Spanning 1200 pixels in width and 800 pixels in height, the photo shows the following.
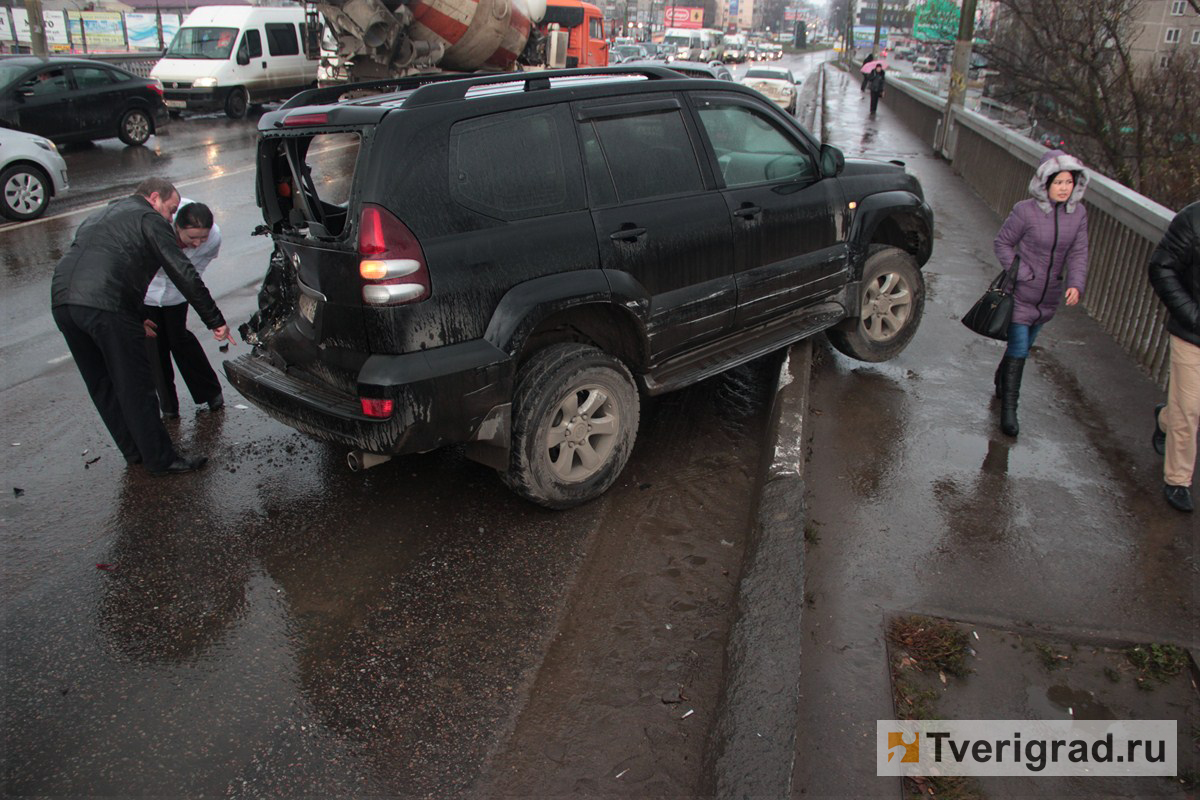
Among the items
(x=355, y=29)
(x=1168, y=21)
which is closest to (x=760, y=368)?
(x=355, y=29)

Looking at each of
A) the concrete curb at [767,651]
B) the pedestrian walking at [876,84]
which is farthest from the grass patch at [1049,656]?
the pedestrian walking at [876,84]

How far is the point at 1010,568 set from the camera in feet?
12.8

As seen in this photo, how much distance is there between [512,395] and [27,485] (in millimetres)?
2793

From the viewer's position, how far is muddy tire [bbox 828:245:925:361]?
5902 millimetres

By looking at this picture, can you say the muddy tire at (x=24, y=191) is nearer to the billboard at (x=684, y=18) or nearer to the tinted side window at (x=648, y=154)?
the tinted side window at (x=648, y=154)

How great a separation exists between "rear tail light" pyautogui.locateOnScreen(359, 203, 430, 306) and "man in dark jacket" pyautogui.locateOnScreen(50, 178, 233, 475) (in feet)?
5.01

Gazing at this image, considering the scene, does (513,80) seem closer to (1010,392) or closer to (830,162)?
(830,162)

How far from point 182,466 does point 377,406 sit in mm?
1813

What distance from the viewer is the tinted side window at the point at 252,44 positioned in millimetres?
22562

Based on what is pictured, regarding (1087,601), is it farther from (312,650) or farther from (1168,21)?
(1168,21)

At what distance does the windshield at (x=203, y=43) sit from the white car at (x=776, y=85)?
46.7 feet

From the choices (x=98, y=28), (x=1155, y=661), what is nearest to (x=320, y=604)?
→ (x=1155, y=661)

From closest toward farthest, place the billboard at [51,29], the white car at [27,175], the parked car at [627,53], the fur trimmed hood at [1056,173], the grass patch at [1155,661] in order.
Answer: the grass patch at [1155,661] < the fur trimmed hood at [1056,173] < the white car at [27,175] < the billboard at [51,29] < the parked car at [627,53]

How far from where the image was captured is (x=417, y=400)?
3617 mm
